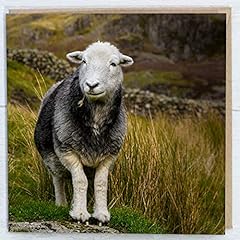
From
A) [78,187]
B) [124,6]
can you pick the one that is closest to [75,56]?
[124,6]

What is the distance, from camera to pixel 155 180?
9.94ft

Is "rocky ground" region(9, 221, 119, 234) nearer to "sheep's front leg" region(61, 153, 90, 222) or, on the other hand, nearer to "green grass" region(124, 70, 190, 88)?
"sheep's front leg" region(61, 153, 90, 222)

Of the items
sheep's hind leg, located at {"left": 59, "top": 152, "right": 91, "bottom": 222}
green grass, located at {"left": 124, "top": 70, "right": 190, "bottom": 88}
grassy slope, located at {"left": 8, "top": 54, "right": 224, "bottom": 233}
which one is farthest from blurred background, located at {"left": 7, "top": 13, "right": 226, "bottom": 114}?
sheep's hind leg, located at {"left": 59, "top": 152, "right": 91, "bottom": 222}

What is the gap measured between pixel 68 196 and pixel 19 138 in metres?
0.30

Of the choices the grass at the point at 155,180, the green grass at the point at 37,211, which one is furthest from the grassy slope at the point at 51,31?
the green grass at the point at 37,211

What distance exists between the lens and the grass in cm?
301

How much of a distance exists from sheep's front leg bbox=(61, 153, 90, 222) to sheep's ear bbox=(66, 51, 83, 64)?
0.36m

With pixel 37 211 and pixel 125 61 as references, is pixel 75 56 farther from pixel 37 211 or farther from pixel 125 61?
pixel 37 211

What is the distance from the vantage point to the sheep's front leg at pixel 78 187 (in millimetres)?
2988

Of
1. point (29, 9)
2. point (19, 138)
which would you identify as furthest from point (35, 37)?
point (19, 138)

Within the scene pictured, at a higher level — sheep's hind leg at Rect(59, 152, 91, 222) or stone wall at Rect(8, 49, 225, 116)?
stone wall at Rect(8, 49, 225, 116)

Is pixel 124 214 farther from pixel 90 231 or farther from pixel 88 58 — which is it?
pixel 88 58

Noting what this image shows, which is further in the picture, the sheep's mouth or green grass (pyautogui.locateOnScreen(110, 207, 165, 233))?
green grass (pyautogui.locateOnScreen(110, 207, 165, 233))

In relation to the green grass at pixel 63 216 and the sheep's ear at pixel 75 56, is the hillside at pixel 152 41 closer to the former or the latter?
the sheep's ear at pixel 75 56
